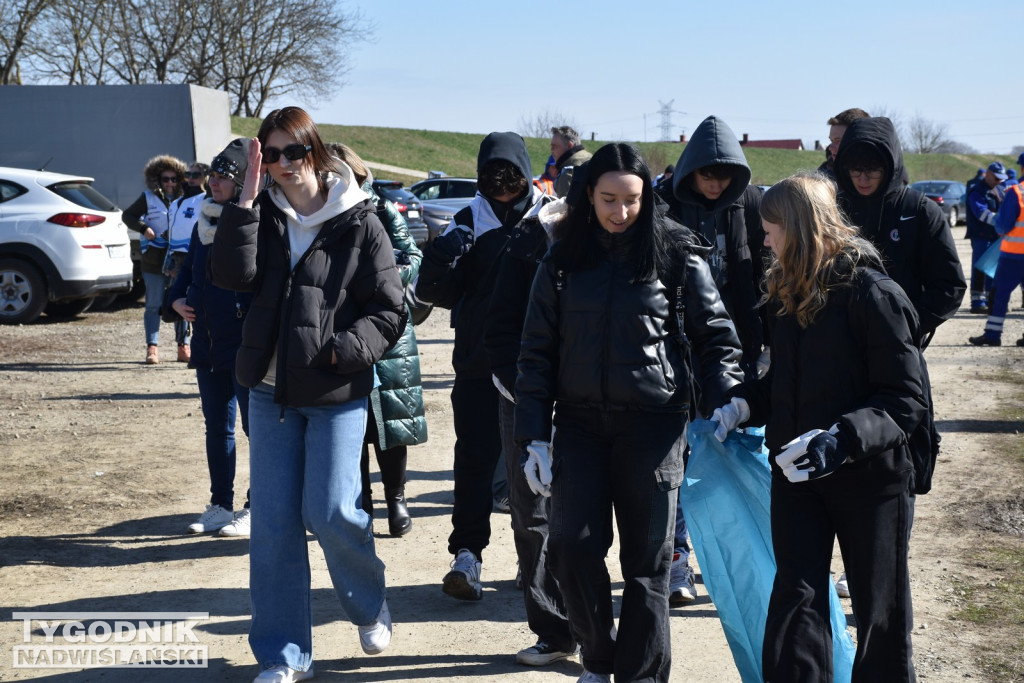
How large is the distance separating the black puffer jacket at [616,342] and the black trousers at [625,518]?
8cm

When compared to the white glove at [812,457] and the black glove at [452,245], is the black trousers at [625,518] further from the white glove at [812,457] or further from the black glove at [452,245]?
the black glove at [452,245]

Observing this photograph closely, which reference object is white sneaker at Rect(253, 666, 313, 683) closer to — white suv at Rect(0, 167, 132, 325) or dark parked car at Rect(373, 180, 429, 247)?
white suv at Rect(0, 167, 132, 325)

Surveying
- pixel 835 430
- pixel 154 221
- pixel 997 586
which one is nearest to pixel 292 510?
pixel 835 430

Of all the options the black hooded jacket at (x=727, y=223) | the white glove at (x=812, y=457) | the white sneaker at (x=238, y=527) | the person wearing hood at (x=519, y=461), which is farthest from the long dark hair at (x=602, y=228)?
the white sneaker at (x=238, y=527)

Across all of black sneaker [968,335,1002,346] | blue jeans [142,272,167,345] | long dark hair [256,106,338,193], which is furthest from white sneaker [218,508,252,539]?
black sneaker [968,335,1002,346]

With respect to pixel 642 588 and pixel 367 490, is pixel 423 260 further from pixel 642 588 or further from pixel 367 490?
pixel 642 588

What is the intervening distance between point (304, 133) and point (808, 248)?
1.88 meters

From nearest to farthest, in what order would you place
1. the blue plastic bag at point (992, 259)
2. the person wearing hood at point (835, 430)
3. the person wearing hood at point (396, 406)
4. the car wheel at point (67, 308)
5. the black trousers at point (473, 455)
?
the person wearing hood at point (835, 430), the black trousers at point (473, 455), the person wearing hood at point (396, 406), the blue plastic bag at point (992, 259), the car wheel at point (67, 308)

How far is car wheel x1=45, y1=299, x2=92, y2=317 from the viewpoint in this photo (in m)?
14.8

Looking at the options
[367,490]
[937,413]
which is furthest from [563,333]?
[937,413]

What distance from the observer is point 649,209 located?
3.54 metres

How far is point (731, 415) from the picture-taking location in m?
3.44

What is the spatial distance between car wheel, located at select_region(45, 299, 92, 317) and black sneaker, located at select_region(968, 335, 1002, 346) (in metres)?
11.5

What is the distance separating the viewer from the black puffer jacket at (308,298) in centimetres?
389
